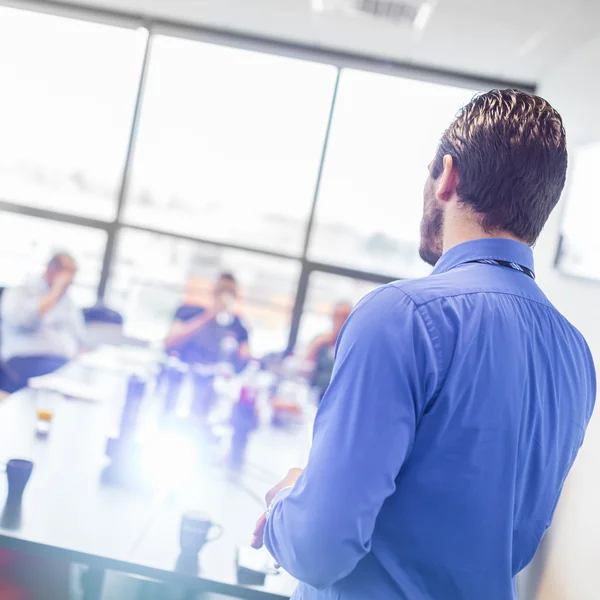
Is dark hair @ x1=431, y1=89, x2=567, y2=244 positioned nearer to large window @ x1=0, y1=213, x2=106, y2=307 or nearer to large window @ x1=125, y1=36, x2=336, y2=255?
large window @ x1=125, y1=36, x2=336, y2=255

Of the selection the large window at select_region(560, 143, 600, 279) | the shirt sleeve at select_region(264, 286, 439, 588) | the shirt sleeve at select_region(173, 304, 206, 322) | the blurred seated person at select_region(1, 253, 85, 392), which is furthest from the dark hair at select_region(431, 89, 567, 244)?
the shirt sleeve at select_region(173, 304, 206, 322)

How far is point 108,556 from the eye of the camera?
4.77ft

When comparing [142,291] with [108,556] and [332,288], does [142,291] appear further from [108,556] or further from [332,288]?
[108,556]

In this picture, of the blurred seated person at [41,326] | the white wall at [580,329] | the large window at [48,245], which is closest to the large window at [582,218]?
the white wall at [580,329]

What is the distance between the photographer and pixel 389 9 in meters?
3.45

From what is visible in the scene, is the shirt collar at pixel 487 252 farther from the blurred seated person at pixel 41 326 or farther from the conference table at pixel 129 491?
the blurred seated person at pixel 41 326

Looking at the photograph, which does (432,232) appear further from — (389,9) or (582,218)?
(389,9)

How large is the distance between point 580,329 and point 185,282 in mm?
2965

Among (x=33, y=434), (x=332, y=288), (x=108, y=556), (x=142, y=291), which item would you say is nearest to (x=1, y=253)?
(x=142, y=291)

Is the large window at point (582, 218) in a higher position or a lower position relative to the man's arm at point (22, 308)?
higher

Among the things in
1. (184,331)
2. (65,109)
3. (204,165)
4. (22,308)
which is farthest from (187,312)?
(65,109)

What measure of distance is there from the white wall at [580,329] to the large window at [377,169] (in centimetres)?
89

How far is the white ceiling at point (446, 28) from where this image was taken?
3255mm

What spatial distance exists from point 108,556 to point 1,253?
13.1ft
